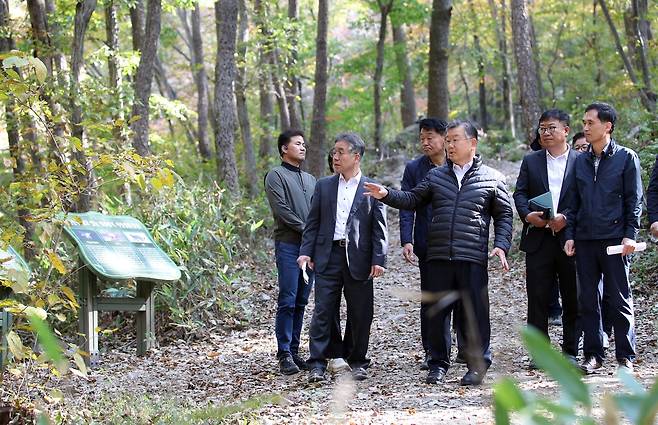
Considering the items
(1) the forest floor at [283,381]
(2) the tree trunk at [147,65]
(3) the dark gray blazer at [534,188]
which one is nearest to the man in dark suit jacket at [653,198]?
(3) the dark gray blazer at [534,188]

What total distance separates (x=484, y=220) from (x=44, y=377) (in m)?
3.71

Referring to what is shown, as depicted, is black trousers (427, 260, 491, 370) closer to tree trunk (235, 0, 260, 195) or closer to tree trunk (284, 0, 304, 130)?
tree trunk (235, 0, 260, 195)

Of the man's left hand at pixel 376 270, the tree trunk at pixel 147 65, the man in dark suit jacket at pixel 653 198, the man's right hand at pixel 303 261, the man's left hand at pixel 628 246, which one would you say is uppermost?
the tree trunk at pixel 147 65

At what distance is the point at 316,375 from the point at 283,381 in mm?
386

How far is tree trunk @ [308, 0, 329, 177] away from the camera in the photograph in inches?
727

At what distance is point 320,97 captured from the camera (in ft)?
61.7

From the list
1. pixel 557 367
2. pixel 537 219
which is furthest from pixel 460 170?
pixel 557 367

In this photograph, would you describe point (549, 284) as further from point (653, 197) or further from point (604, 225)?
point (653, 197)

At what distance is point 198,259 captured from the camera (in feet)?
34.7

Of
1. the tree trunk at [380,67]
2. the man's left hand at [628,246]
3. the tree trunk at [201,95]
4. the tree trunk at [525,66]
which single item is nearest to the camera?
the man's left hand at [628,246]

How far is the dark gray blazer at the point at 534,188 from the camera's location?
7109 millimetres

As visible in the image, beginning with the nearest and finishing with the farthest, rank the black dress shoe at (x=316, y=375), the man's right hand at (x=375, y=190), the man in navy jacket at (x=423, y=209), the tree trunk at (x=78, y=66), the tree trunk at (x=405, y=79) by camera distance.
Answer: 1. the man's right hand at (x=375, y=190)
2. the black dress shoe at (x=316, y=375)
3. the man in navy jacket at (x=423, y=209)
4. the tree trunk at (x=78, y=66)
5. the tree trunk at (x=405, y=79)

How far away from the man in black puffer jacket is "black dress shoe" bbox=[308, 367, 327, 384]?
0.86m

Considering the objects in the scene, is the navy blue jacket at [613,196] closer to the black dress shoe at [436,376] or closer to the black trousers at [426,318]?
the black trousers at [426,318]
